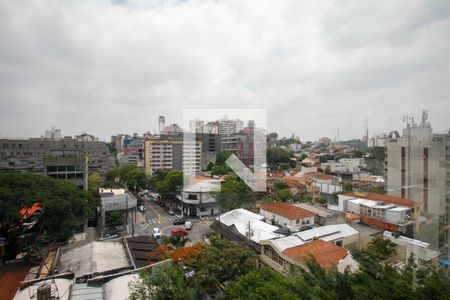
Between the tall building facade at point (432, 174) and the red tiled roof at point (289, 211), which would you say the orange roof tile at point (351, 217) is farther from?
the tall building facade at point (432, 174)

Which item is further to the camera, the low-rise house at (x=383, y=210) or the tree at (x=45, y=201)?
the low-rise house at (x=383, y=210)

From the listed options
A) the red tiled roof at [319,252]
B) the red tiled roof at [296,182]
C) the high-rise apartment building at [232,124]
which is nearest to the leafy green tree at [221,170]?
the high-rise apartment building at [232,124]

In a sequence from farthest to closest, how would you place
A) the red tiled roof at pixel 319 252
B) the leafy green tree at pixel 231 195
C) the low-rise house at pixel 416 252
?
1. the leafy green tree at pixel 231 195
2. the red tiled roof at pixel 319 252
3. the low-rise house at pixel 416 252

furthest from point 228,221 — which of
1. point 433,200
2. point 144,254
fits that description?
point 433,200

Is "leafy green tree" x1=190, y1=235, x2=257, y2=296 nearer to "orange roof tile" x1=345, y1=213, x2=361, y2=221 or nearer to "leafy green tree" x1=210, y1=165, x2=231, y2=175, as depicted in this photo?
"orange roof tile" x1=345, y1=213, x2=361, y2=221

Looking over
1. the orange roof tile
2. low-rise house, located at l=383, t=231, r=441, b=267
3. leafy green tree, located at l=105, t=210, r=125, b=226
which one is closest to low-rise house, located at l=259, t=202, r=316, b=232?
the orange roof tile

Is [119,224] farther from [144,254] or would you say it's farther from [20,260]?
[144,254]

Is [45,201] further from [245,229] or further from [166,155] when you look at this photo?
[166,155]
